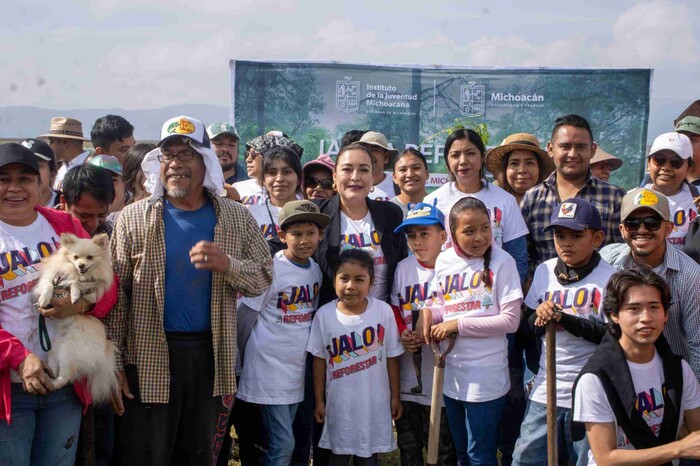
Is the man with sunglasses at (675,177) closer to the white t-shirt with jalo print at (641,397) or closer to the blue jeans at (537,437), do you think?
the white t-shirt with jalo print at (641,397)

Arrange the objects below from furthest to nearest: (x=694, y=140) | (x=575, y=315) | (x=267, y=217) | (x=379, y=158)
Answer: (x=379, y=158) < (x=694, y=140) < (x=267, y=217) < (x=575, y=315)

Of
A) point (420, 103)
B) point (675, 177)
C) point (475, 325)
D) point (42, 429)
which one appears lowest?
point (42, 429)

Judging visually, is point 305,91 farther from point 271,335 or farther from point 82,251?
point 82,251

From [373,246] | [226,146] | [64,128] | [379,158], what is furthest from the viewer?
[64,128]

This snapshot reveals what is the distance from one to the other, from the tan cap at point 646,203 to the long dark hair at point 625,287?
550 millimetres

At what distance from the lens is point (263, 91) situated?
38.1 feet

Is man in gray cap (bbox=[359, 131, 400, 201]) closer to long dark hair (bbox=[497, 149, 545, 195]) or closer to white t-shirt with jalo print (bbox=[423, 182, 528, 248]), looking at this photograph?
long dark hair (bbox=[497, 149, 545, 195])

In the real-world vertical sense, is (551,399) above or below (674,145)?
below

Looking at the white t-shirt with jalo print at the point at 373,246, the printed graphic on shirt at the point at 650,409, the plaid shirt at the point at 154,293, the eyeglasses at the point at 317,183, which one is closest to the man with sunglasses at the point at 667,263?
the printed graphic on shirt at the point at 650,409

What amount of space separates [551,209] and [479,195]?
0.54m

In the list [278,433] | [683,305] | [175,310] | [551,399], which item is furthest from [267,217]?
[683,305]

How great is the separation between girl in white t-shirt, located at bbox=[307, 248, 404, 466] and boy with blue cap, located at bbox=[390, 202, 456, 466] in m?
0.13

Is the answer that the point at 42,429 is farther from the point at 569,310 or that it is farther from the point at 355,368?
the point at 569,310

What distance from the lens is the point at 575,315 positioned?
422 cm
